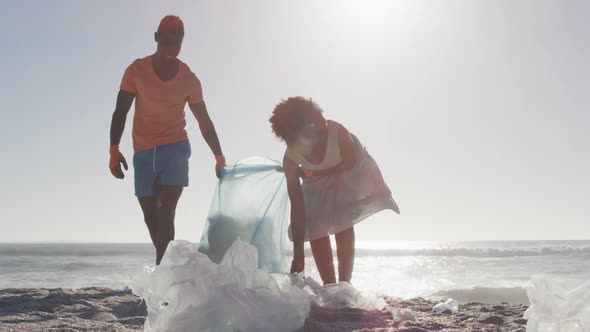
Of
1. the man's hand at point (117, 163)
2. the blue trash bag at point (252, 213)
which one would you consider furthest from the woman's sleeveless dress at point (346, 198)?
the man's hand at point (117, 163)

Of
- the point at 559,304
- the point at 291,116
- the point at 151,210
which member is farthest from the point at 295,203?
the point at 559,304

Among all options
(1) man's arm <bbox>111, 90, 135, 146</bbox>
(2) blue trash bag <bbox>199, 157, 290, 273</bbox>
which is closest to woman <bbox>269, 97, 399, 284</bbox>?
(2) blue trash bag <bbox>199, 157, 290, 273</bbox>

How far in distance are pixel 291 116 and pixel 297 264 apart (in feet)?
2.75

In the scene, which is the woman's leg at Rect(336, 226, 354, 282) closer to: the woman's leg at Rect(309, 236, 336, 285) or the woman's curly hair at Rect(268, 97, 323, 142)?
the woman's leg at Rect(309, 236, 336, 285)

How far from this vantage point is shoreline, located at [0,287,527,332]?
2.74 metres

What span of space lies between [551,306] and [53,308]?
9.41 feet

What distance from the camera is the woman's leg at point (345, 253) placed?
361cm

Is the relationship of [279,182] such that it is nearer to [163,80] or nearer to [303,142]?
[303,142]

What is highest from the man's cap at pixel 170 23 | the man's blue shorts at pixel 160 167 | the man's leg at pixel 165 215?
the man's cap at pixel 170 23

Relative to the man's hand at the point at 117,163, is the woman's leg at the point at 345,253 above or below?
below

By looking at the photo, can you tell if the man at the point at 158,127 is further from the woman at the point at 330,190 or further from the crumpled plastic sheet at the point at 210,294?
the crumpled plastic sheet at the point at 210,294

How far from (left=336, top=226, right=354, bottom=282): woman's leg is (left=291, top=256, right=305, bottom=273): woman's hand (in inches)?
13.2

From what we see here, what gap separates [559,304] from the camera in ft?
7.02

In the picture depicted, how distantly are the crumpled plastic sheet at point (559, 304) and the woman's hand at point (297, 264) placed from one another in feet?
4.46
